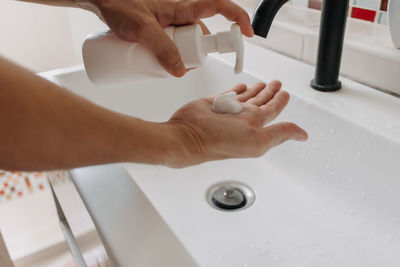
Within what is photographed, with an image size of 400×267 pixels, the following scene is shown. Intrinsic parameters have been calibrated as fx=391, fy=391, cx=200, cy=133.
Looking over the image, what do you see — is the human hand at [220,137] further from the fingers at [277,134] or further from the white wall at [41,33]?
the white wall at [41,33]

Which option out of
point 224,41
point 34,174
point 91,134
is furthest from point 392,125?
point 34,174

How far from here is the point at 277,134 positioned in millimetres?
383

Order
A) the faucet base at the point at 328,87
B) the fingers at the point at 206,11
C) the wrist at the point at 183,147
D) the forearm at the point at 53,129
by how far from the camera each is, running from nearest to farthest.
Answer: the forearm at the point at 53,129 → the wrist at the point at 183,147 → the fingers at the point at 206,11 → the faucet base at the point at 328,87

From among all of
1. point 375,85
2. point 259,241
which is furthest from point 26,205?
point 375,85

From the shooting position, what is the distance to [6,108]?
23cm

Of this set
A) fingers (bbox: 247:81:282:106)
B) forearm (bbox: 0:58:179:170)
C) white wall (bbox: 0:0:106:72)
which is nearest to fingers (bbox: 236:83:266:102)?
fingers (bbox: 247:81:282:106)

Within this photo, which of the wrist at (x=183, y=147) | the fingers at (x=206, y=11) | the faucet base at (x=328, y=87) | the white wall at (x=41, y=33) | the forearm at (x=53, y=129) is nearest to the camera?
the forearm at (x=53, y=129)

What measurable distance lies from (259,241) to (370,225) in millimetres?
143

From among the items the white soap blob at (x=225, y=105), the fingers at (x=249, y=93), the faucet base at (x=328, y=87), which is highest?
the white soap blob at (x=225, y=105)

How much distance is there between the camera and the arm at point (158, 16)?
39cm

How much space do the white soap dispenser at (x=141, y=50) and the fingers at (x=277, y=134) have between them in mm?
85

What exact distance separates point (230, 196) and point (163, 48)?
29 centimetres

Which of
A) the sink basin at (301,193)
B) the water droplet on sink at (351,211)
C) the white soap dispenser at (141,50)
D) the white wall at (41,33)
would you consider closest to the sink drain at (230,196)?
the sink basin at (301,193)

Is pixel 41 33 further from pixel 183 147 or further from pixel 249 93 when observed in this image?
pixel 183 147
